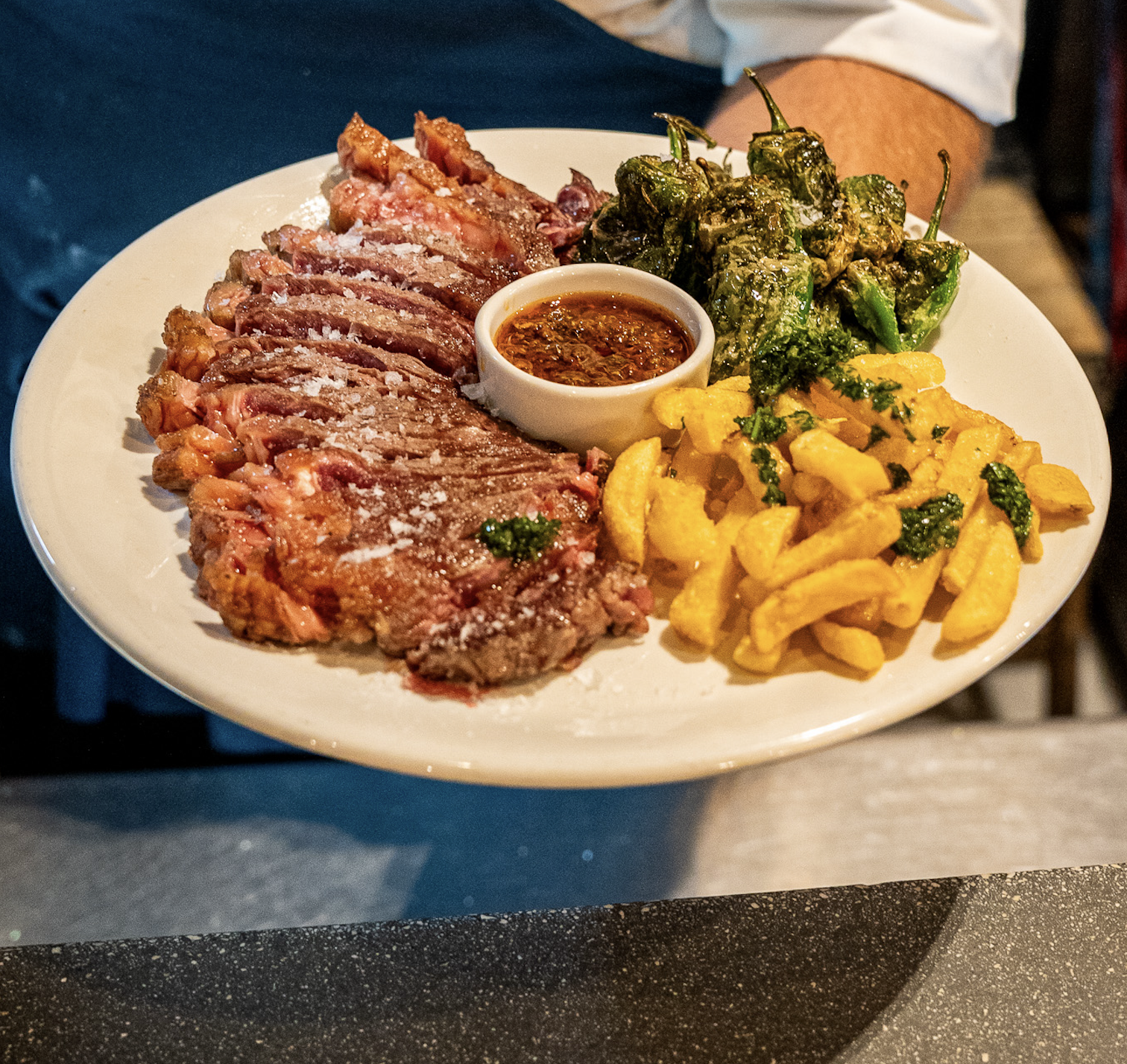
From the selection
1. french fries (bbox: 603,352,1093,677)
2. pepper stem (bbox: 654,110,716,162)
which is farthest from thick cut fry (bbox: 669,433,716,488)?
pepper stem (bbox: 654,110,716,162)

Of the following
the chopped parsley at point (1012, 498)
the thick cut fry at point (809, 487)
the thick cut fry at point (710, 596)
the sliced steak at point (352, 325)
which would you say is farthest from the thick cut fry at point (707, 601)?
the sliced steak at point (352, 325)

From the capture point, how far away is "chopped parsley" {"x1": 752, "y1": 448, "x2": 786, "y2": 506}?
220 centimetres

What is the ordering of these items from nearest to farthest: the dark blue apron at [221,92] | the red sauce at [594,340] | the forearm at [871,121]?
the red sauce at [594,340] < the forearm at [871,121] < the dark blue apron at [221,92]

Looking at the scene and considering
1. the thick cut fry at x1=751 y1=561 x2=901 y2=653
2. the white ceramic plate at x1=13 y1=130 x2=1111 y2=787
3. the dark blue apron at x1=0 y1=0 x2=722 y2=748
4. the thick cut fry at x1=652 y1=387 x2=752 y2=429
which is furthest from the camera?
the dark blue apron at x1=0 y1=0 x2=722 y2=748

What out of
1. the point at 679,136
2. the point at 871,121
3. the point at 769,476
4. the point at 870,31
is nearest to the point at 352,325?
the point at 769,476

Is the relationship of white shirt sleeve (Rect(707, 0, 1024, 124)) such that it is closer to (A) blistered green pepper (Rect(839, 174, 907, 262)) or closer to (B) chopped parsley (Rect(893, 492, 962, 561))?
(A) blistered green pepper (Rect(839, 174, 907, 262))

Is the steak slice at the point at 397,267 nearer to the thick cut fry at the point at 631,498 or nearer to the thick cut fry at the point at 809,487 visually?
the thick cut fry at the point at 631,498

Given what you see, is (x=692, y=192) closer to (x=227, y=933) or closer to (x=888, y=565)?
(x=888, y=565)

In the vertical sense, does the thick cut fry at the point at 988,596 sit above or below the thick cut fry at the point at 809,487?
below

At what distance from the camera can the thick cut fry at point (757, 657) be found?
6.72 feet

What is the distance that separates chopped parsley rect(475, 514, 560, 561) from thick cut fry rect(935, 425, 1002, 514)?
3.04 feet

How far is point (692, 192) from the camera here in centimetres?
304

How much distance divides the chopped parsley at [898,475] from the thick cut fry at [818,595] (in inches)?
10.2

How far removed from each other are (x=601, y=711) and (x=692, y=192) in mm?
1822
